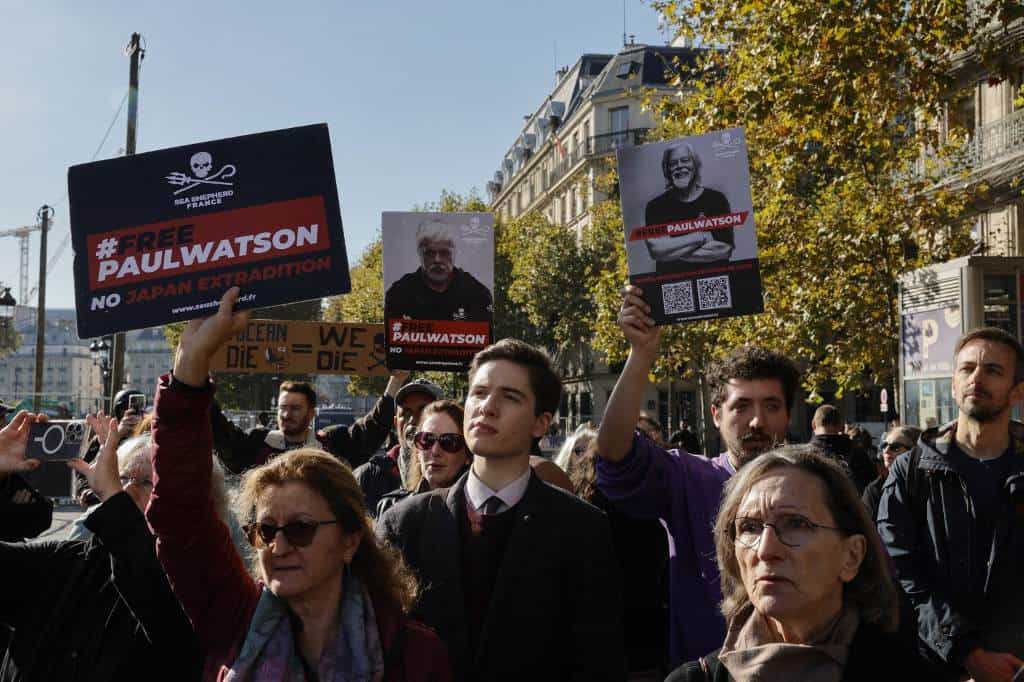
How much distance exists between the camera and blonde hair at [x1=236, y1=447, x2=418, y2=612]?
308cm

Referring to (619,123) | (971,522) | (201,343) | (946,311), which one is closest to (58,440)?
(946,311)

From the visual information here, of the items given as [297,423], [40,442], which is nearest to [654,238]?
[297,423]

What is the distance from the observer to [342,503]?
3.10m

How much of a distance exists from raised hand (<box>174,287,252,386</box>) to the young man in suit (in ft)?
2.90

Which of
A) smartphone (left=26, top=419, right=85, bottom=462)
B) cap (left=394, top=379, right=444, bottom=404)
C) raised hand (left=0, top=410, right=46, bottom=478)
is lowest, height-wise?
smartphone (left=26, top=419, right=85, bottom=462)

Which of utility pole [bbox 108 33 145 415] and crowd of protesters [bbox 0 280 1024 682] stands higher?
utility pole [bbox 108 33 145 415]

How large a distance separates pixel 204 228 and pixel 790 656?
2242mm

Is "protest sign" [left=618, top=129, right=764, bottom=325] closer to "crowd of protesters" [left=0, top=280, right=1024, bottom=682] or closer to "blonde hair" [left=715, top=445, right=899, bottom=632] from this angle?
"crowd of protesters" [left=0, top=280, right=1024, bottom=682]

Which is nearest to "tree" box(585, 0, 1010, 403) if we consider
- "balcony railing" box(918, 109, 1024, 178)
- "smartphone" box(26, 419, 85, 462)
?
"balcony railing" box(918, 109, 1024, 178)

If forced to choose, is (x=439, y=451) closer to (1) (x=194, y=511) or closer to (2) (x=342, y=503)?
(2) (x=342, y=503)

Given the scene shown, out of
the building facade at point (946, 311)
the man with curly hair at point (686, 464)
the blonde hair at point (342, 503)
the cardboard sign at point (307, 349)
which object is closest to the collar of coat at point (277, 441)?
the cardboard sign at point (307, 349)

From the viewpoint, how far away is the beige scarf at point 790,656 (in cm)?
259

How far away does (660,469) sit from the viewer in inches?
153

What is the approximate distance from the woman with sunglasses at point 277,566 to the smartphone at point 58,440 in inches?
419
